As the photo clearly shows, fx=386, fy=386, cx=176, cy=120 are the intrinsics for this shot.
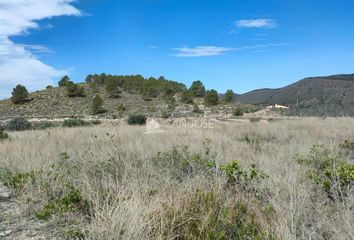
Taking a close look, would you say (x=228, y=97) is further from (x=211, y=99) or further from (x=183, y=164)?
(x=183, y=164)

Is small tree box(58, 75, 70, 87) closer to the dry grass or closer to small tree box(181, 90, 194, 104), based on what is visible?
small tree box(181, 90, 194, 104)

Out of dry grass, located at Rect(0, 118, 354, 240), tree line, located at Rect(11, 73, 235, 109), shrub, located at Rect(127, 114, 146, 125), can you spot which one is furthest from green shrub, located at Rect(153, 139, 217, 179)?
tree line, located at Rect(11, 73, 235, 109)

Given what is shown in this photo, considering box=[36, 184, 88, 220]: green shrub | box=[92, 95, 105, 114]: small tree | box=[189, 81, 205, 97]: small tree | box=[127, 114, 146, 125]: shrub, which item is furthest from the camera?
box=[189, 81, 205, 97]: small tree

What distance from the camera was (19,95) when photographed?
5619 cm

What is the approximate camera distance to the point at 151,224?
386cm

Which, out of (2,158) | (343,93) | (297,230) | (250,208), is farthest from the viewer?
(343,93)

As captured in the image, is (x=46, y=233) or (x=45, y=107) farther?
(x=45, y=107)

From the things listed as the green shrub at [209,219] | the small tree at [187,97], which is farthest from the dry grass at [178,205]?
the small tree at [187,97]

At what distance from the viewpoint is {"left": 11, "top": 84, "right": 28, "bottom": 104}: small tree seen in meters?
56.1

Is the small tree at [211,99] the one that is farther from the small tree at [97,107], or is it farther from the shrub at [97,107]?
the small tree at [97,107]

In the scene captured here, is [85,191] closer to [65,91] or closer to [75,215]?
[75,215]

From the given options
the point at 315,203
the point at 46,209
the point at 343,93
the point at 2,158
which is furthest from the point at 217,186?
the point at 343,93

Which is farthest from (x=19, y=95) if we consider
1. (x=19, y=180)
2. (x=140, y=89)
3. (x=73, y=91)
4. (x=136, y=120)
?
(x=19, y=180)

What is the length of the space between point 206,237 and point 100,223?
106 cm
